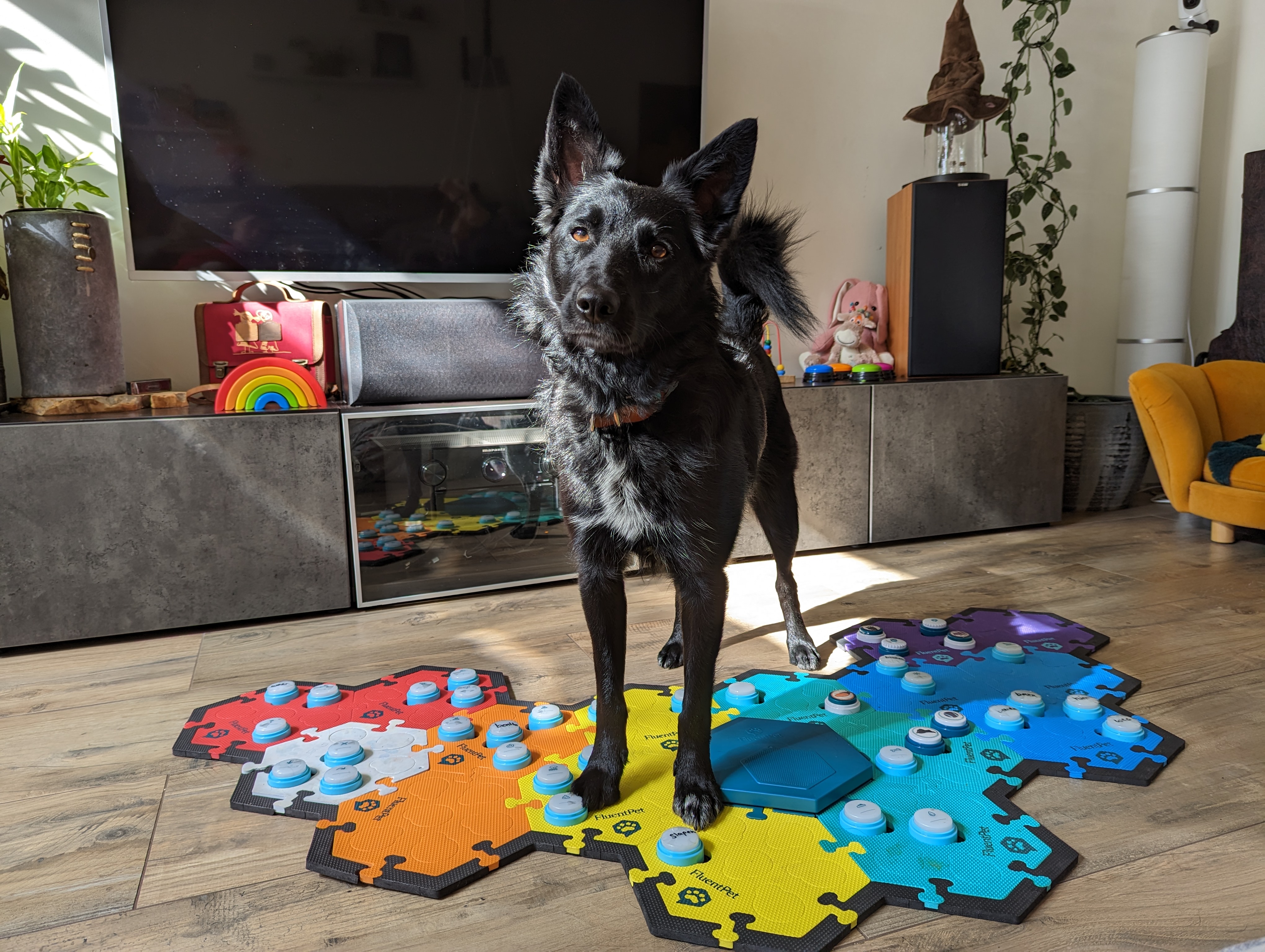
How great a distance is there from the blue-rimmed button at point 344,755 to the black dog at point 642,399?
17.4 inches

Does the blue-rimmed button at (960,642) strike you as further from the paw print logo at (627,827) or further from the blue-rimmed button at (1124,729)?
the paw print logo at (627,827)

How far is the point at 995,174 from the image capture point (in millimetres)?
3615

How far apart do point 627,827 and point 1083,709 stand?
0.96 metres

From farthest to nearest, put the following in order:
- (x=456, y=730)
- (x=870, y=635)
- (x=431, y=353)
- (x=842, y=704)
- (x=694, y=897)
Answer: (x=431, y=353)
(x=870, y=635)
(x=842, y=704)
(x=456, y=730)
(x=694, y=897)

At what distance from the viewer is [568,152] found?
1.36 meters

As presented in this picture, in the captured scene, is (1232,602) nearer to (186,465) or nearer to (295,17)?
(186,465)

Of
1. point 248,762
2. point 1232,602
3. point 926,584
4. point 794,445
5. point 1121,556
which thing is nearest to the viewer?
point 248,762

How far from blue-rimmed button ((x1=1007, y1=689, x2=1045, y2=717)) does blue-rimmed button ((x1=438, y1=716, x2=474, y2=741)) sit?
43.2 inches

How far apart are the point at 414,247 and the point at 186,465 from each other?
0.98 meters

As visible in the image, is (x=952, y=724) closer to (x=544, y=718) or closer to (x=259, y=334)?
(x=544, y=718)

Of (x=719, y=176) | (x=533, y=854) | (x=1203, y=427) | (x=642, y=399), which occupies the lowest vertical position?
(x=533, y=854)

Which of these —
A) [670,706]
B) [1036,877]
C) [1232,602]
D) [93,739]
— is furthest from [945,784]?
[93,739]

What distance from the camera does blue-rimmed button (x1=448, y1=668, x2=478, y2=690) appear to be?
5.79 ft

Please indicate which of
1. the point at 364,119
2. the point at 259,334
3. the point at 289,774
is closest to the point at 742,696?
the point at 289,774
